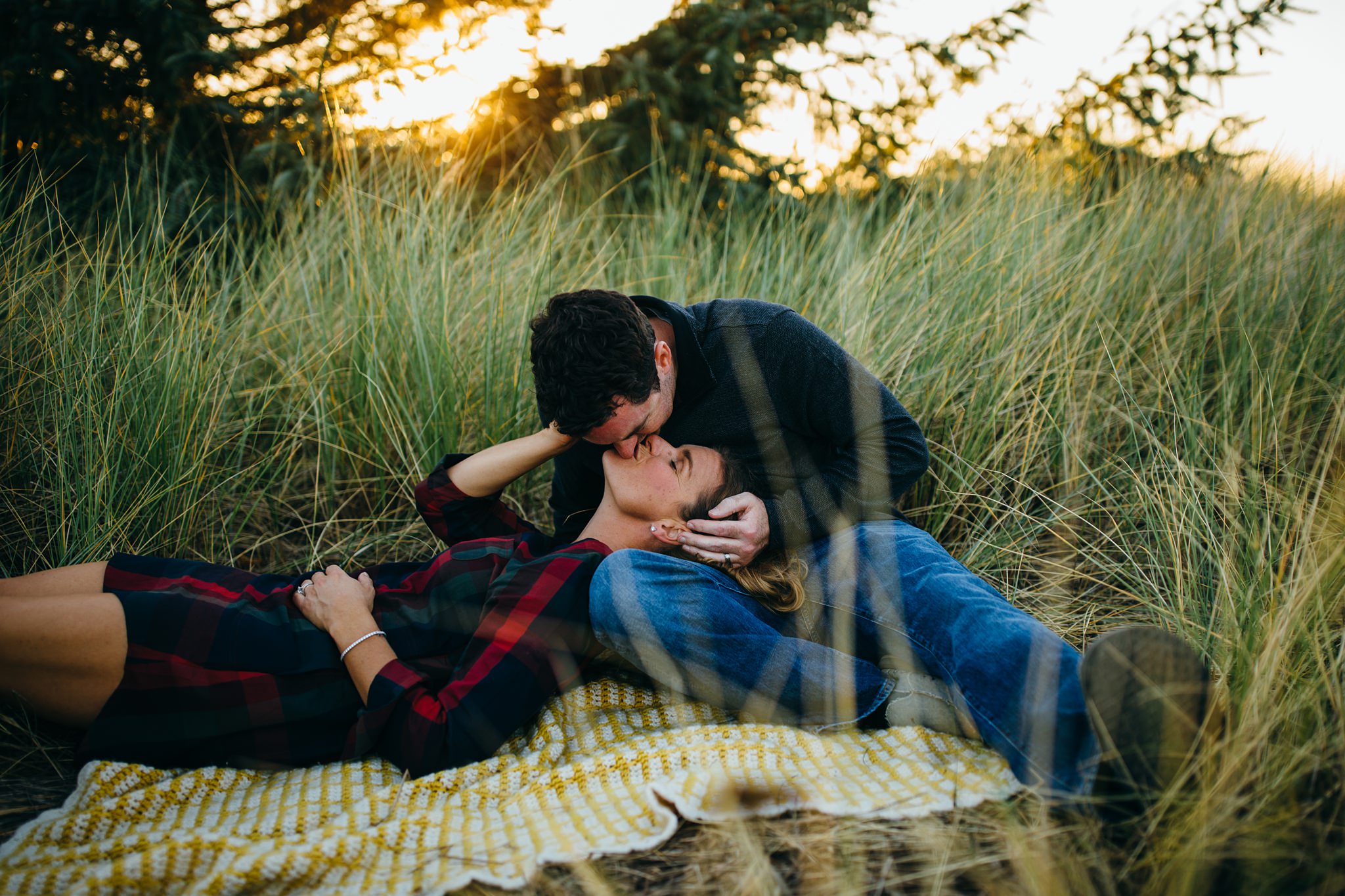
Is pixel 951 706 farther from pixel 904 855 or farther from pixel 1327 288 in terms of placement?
pixel 1327 288

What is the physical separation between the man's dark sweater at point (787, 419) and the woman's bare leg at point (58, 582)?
121 cm

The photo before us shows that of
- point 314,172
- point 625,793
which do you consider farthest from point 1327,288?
point 314,172

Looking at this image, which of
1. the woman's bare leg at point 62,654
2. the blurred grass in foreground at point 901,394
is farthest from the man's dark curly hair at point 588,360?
the woman's bare leg at point 62,654

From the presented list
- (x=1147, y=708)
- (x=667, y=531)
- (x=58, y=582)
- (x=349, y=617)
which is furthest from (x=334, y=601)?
(x=1147, y=708)

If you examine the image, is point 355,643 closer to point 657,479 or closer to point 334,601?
point 334,601

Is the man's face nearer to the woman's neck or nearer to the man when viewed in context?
the man

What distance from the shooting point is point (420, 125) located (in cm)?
379

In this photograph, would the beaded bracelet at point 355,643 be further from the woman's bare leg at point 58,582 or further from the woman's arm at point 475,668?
the woman's bare leg at point 58,582

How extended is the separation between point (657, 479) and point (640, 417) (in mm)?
196

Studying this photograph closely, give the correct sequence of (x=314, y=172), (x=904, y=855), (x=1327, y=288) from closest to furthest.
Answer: (x=904, y=855) → (x=1327, y=288) → (x=314, y=172)

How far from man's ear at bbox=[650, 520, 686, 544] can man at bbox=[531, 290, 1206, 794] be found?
73mm

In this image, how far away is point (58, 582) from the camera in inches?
72.4

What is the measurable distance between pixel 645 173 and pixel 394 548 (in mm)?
3100

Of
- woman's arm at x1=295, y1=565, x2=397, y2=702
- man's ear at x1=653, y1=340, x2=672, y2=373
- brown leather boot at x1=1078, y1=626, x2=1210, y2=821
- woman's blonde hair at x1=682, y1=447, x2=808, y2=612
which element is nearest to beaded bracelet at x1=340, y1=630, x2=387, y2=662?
woman's arm at x1=295, y1=565, x2=397, y2=702
